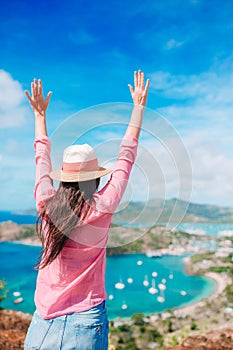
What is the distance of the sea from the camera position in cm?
2105

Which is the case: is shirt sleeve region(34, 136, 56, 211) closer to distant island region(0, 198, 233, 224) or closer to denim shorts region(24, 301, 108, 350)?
distant island region(0, 198, 233, 224)

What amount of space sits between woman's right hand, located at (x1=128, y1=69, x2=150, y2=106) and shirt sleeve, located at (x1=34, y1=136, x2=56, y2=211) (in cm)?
35

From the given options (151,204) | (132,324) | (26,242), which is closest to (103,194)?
(151,204)

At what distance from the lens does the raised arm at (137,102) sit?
1.13 meters

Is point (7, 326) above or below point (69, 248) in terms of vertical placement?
below

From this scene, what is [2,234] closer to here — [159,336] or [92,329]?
[159,336]

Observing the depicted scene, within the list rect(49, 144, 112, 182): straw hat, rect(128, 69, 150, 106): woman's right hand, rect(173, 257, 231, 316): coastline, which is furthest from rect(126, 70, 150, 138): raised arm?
rect(173, 257, 231, 316): coastline

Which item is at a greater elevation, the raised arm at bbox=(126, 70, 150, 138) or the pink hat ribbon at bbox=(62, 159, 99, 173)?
the raised arm at bbox=(126, 70, 150, 138)

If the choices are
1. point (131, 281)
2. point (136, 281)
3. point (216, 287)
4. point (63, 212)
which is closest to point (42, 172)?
point (63, 212)

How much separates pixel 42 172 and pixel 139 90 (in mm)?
429

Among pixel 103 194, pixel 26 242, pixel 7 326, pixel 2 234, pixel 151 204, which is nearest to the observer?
pixel 103 194

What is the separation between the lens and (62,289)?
105cm

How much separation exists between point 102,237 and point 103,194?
0.13m

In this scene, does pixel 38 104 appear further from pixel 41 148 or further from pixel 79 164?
pixel 79 164
